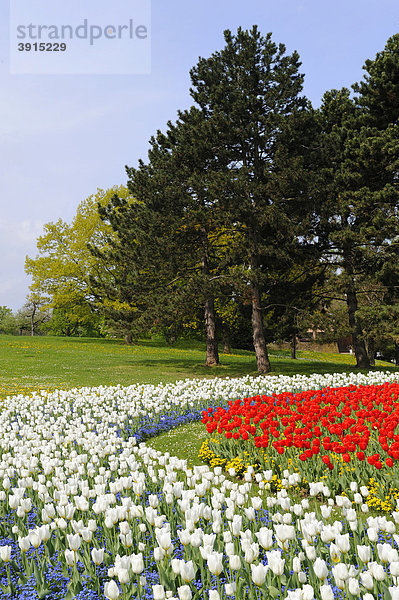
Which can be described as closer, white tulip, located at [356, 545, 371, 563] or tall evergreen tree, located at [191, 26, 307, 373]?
white tulip, located at [356, 545, 371, 563]

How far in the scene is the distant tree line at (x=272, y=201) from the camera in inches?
699

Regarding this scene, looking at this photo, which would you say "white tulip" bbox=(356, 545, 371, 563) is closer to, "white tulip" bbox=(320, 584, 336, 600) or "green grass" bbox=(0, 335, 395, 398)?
"white tulip" bbox=(320, 584, 336, 600)

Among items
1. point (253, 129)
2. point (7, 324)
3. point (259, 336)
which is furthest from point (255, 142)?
point (7, 324)

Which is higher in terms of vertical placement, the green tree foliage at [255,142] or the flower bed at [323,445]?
the green tree foliage at [255,142]

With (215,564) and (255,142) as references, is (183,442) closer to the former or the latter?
(215,564)

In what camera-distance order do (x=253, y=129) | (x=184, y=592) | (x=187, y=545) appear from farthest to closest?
1. (x=253, y=129)
2. (x=187, y=545)
3. (x=184, y=592)

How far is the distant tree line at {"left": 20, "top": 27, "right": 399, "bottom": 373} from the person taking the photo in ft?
58.3

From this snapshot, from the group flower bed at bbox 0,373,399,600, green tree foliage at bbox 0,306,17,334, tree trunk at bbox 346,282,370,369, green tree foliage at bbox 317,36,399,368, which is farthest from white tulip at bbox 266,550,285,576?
green tree foliage at bbox 0,306,17,334

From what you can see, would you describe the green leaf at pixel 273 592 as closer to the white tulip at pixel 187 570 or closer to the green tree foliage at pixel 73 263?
the white tulip at pixel 187 570

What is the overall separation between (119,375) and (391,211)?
13783mm

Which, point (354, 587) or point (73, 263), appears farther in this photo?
point (73, 263)

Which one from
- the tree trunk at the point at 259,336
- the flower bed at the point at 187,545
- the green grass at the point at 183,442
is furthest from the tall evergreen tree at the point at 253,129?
the flower bed at the point at 187,545

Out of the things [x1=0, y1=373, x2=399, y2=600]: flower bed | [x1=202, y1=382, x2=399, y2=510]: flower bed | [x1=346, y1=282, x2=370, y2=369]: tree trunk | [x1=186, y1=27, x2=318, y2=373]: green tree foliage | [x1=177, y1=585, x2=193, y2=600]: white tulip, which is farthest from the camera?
[x1=346, y1=282, x2=370, y2=369]: tree trunk

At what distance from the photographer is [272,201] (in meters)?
19.2
